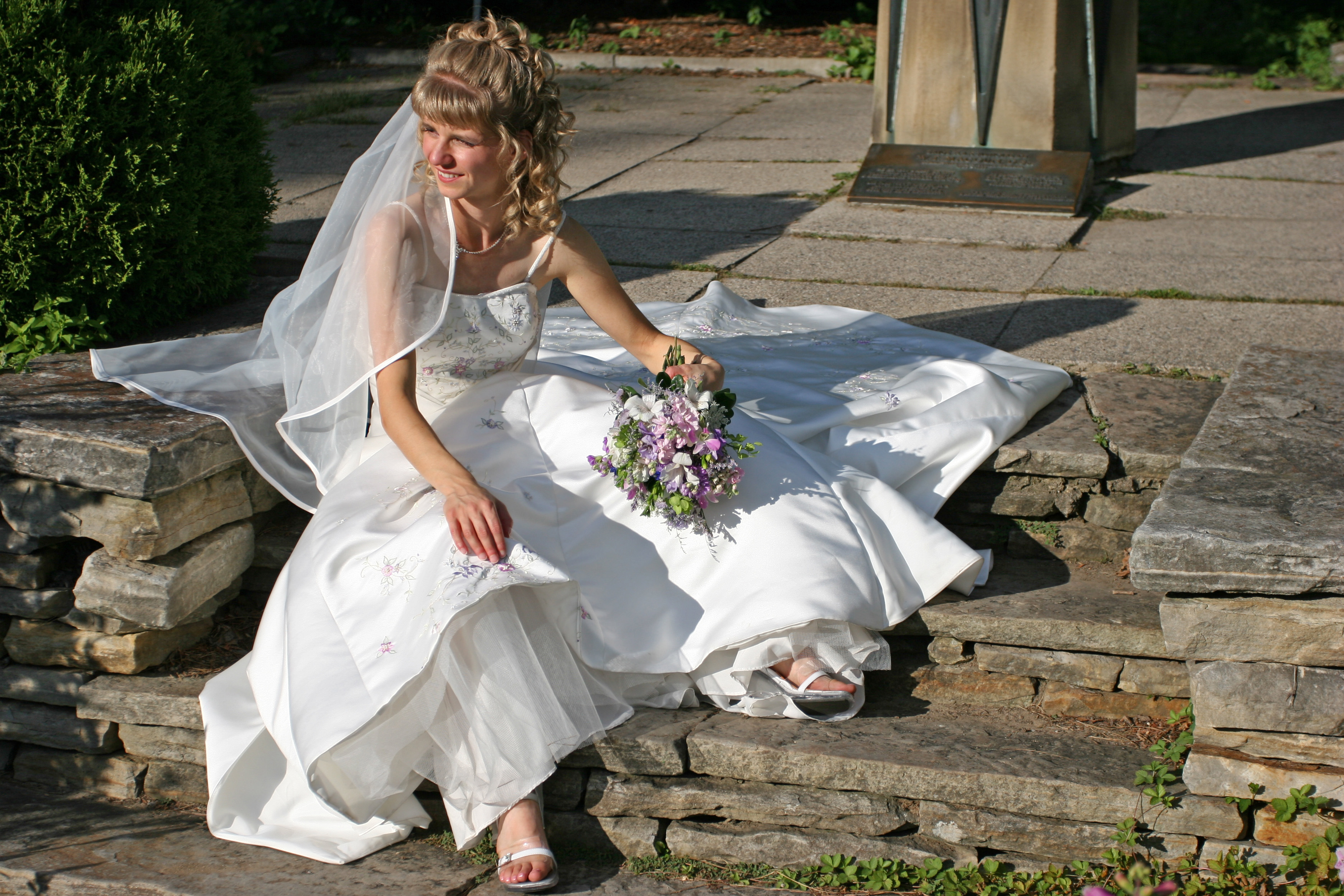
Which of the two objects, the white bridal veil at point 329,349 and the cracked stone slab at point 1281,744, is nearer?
the cracked stone slab at point 1281,744

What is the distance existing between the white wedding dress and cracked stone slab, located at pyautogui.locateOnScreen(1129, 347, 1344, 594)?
0.56 meters

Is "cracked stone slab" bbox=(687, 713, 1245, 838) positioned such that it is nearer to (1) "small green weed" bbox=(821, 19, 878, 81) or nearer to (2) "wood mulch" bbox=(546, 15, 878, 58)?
(1) "small green weed" bbox=(821, 19, 878, 81)

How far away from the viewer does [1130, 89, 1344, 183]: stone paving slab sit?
291 inches

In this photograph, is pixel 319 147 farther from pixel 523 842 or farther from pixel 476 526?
pixel 523 842

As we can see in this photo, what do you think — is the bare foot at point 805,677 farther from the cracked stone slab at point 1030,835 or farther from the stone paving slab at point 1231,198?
the stone paving slab at point 1231,198

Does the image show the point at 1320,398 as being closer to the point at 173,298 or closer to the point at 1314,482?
the point at 1314,482

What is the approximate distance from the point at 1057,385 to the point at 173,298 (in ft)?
10.4

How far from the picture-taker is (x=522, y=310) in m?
3.22

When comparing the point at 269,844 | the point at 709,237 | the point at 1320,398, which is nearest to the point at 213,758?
the point at 269,844

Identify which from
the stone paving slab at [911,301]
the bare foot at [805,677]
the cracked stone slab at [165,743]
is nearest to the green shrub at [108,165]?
the cracked stone slab at [165,743]

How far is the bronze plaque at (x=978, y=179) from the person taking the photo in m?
6.38

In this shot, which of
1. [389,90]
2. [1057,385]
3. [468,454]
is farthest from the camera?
[389,90]

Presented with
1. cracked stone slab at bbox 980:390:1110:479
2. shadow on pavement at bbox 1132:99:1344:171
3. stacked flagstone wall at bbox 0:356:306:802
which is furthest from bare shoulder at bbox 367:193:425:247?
shadow on pavement at bbox 1132:99:1344:171

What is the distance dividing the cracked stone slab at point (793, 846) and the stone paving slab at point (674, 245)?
321 cm
